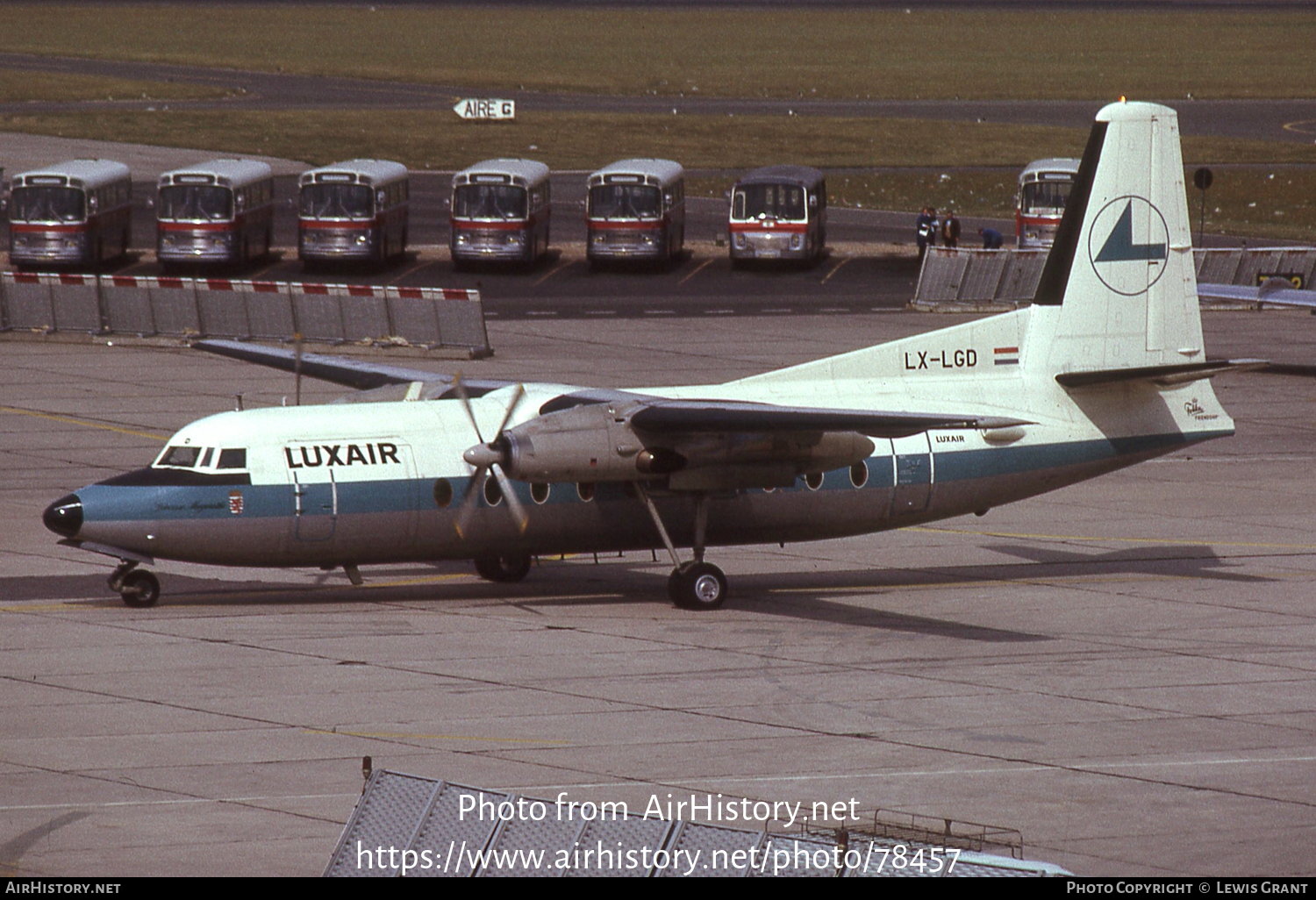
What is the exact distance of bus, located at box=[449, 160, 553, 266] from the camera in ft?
221

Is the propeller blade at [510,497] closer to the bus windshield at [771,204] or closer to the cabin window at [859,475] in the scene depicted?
the cabin window at [859,475]

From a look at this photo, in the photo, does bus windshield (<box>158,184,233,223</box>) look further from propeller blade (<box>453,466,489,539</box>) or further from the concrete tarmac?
propeller blade (<box>453,466,489,539</box>)

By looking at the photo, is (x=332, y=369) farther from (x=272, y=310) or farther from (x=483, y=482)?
(x=272, y=310)

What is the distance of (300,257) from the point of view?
223ft

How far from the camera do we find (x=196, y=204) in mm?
66000

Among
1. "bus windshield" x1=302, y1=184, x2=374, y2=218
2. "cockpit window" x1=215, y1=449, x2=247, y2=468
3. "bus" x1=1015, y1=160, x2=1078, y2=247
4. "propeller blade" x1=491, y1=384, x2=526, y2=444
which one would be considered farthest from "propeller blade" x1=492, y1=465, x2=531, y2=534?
"bus" x1=1015, y1=160, x2=1078, y2=247

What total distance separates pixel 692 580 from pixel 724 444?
2178 mm

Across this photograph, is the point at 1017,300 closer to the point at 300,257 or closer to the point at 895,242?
the point at 895,242

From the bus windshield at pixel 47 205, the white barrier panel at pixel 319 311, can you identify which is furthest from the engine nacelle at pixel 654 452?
the bus windshield at pixel 47 205

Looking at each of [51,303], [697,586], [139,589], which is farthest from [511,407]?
[51,303]

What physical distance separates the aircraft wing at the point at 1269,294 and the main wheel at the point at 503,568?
92.4 feet

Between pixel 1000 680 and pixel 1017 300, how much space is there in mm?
38026

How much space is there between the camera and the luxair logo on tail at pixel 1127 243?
3192cm

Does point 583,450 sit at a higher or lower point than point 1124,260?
lower
